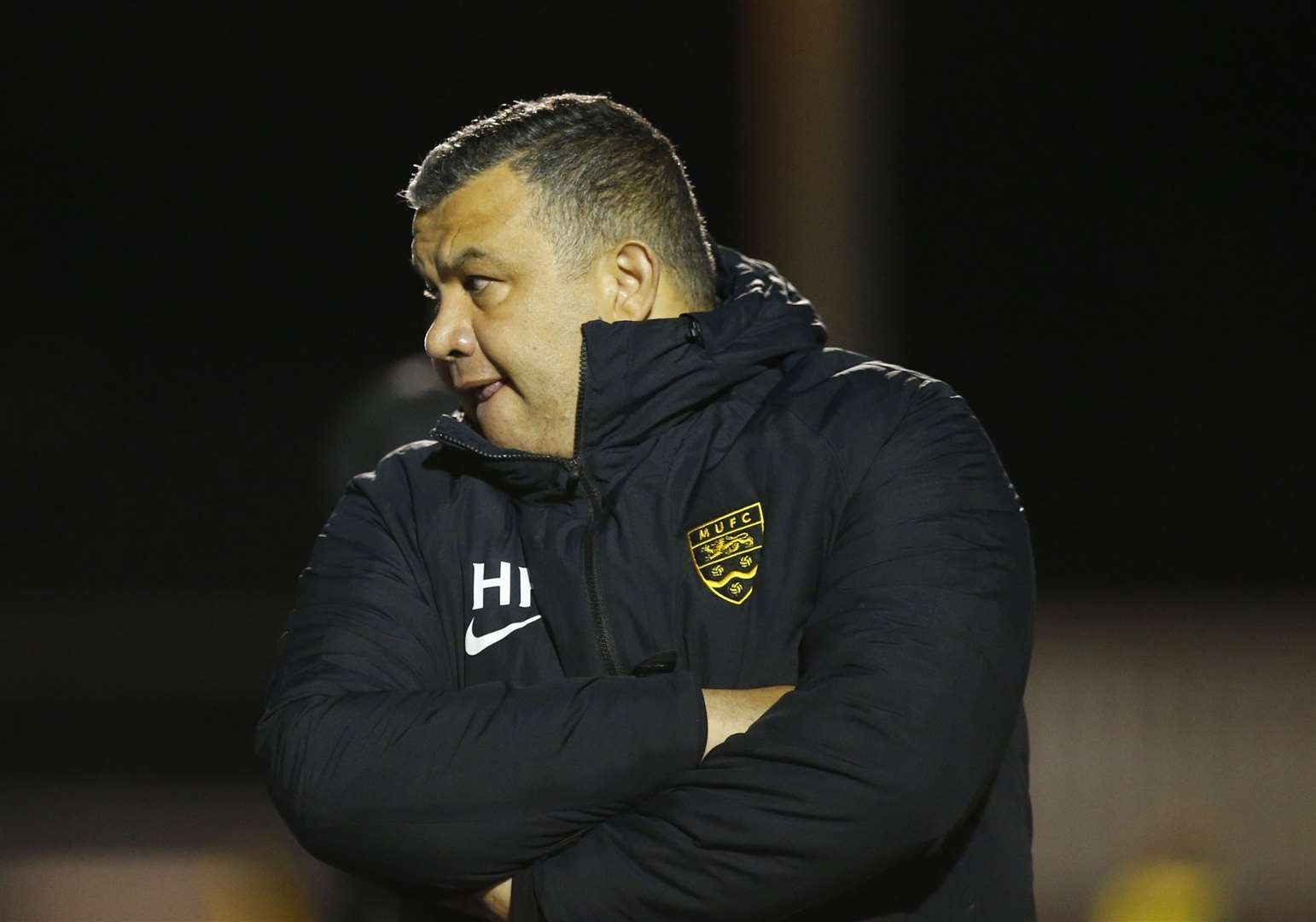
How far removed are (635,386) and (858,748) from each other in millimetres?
615

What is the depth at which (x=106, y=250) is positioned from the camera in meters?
10.5

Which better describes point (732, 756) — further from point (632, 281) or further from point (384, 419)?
point (384, 419)

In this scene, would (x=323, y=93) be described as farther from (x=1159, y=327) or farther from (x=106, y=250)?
(x=1159, y=327)

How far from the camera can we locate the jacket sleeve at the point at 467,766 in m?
1.95

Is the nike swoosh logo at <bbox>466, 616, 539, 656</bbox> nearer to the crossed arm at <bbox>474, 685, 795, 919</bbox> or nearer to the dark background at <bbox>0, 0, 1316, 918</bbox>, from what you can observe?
the crossed arm at <bbox>474, 685, 795, 919</bbox>

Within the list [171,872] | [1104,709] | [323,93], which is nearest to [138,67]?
[323,93]

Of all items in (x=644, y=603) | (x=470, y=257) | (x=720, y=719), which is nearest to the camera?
(x=720, y=719)

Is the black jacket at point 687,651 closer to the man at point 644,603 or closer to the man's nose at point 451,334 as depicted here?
the man at point 644,603

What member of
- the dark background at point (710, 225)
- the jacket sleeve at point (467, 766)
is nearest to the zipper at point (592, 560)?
the jacket sleeve at point (467, 766)

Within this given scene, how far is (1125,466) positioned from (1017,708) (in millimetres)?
7082

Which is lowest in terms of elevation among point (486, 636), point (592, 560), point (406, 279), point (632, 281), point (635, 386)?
point (406, 279)

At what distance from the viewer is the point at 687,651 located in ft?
6.98

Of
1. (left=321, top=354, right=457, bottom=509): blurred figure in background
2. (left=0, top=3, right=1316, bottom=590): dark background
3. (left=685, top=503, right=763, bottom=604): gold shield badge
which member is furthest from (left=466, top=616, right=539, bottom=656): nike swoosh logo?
(left=0, top=3, right=1316, bottom=590): dark background

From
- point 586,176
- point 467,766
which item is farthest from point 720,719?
point 586,176
